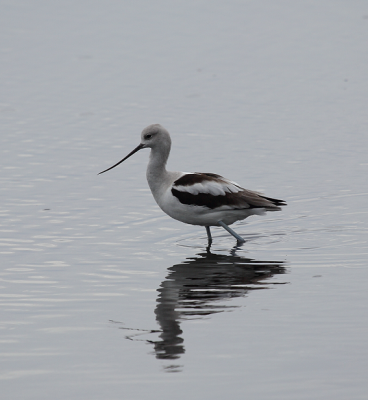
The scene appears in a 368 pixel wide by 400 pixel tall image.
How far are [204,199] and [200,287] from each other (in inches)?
72.5

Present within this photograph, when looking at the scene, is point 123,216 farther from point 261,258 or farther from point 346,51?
point 346,51

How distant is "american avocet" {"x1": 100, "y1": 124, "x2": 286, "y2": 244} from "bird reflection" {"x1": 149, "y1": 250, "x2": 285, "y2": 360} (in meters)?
0.54

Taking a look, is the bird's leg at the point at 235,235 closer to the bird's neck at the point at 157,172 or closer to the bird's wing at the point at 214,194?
the bird's wing at the point at 214,194

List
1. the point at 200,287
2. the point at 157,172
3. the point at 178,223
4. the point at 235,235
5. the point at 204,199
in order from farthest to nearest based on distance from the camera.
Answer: the point at 178,223 → the point at 157,172 → the point at 235,235 → the point at 204,199 → the point at 200,287

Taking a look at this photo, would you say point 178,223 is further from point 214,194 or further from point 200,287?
point 200,287

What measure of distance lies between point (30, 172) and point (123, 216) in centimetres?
265

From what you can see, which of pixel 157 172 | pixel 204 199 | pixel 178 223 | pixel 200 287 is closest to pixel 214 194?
pixel 204 199

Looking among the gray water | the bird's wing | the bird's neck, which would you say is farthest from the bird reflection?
the bird's neck

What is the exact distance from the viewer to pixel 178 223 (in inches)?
449

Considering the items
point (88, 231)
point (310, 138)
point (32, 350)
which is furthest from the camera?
point (310, 138)

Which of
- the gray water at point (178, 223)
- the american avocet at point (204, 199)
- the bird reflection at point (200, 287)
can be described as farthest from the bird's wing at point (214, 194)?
the bird reflection at point (200, 287)

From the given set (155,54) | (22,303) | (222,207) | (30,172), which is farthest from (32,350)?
(155,54)

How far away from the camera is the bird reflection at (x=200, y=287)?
7172mm

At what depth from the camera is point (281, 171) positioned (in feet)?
43.6
